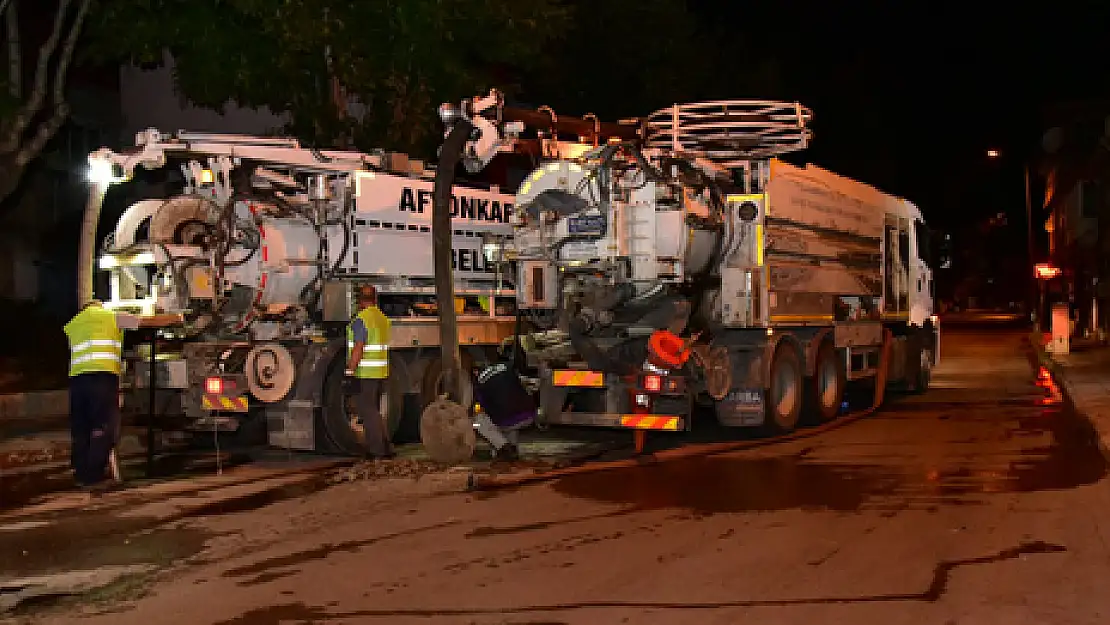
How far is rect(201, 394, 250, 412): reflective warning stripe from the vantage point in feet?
36.4

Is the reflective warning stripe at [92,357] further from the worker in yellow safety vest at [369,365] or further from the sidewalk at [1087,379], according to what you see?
the sidewalk at [1087,379]

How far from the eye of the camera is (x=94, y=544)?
7.90 metres

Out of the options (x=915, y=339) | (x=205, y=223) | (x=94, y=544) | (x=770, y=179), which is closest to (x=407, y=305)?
(x=205, y=223)

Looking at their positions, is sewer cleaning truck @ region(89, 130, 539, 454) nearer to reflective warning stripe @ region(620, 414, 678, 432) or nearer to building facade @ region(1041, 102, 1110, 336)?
reflective warning stripe @ region(620, 414, 678, 432)

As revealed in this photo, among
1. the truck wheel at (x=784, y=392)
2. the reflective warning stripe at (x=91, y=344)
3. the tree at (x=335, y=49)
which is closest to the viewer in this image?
the reflective warning stripe at (x=91, y=344)

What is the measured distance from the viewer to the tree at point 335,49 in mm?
16266

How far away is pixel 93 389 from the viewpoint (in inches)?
392

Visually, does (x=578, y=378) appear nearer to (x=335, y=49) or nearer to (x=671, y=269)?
(x=671, y=269)

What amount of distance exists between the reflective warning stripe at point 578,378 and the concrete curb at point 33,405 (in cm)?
848

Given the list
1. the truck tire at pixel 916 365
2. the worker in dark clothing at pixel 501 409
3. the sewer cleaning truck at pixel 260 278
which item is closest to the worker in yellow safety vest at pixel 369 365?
the sewer cleaning truck at pixel 260 278

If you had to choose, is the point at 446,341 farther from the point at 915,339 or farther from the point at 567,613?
the point at 915,339

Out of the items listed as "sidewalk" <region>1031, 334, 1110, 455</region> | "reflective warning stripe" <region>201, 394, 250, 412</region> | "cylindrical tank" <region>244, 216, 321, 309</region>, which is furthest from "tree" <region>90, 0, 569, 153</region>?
"sidewalk" <region>1031, 334, 1110, 455</region>

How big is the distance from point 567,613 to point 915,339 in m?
14.0

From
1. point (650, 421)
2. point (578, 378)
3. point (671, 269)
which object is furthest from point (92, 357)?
point (671, 269)
